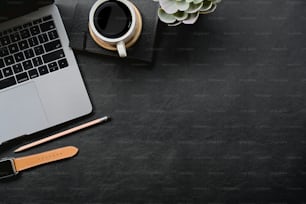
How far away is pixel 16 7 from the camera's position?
0.81m

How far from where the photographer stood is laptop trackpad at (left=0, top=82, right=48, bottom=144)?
839mm

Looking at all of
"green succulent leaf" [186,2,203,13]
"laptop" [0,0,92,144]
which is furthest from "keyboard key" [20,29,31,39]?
"green succulent leaf" [186,2,203,13]


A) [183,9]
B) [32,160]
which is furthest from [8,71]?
[183,9]

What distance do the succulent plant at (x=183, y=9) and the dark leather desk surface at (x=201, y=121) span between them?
60 millimetres

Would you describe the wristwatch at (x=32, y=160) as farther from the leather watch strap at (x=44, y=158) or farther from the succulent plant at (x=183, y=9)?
the succulent plant at (x=183, y=9)

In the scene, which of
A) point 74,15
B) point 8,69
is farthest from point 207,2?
point 8,69

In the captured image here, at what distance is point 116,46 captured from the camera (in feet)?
2.66

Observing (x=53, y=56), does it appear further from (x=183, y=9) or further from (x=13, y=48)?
(x=183, y=9)

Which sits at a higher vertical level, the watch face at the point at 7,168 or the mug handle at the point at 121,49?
the mug handle at the point at 121,49

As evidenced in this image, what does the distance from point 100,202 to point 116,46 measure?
24 centimetres

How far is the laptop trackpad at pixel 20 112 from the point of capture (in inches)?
33.0

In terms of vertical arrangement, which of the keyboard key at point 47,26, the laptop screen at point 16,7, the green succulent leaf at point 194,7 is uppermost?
the laptop screen at point 16,7

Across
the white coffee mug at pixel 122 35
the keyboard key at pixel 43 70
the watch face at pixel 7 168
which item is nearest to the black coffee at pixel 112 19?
the white coffee mug at pixel 122 35

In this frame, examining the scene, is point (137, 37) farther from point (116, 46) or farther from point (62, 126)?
point (62, 126)
